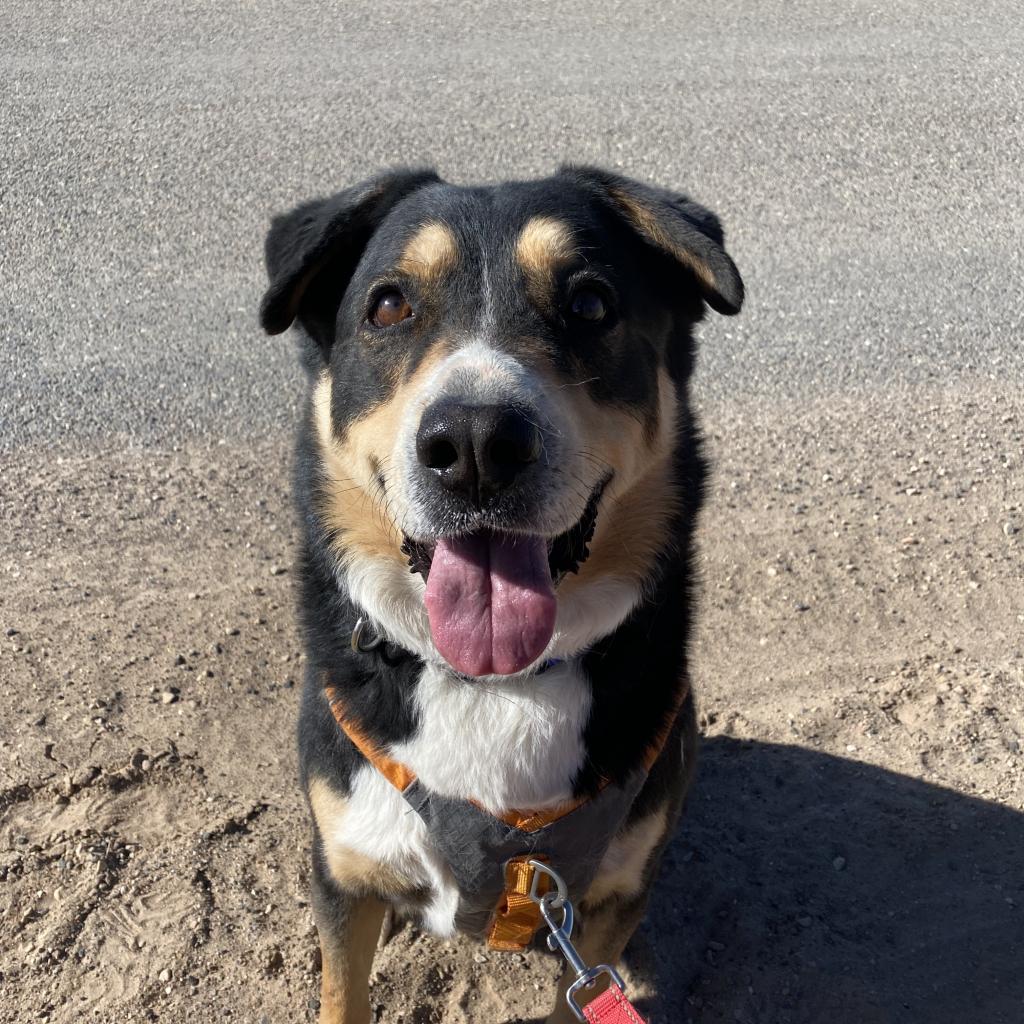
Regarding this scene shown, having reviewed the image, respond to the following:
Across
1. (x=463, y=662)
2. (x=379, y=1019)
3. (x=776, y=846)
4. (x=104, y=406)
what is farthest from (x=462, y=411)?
(x=104, y=406)

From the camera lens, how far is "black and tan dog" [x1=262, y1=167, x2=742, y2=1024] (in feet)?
8.68

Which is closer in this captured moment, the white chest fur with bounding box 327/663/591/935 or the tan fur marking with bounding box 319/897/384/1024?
the white chest fur with bounding box 327/663/591/935

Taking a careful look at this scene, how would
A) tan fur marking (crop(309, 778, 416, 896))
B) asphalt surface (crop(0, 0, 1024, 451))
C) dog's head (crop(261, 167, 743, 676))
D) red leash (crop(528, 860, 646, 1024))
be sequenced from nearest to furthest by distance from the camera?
1. red leash (crop(528, 860, 646, 1024))
2. dog's head (crop(261, 167, 743, 676))
3. tan fur marking (crop(309, 778, 416, 896))
4. asphalt surface (crop(0, 0, 1024, 451))

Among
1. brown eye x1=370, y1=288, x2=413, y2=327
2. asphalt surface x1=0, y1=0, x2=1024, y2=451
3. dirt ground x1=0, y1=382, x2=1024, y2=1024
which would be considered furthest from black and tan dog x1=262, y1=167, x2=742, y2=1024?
asphalt surface x1=0, y1=0, x2=1024, y2=451

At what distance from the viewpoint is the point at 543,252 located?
2850mm

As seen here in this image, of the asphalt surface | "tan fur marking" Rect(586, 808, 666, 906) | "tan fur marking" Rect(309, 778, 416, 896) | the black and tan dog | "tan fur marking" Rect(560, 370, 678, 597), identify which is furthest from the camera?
the asphalt surface

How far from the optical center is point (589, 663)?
287 centimetres

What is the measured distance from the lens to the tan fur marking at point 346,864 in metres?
2.85

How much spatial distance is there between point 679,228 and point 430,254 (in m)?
0.68

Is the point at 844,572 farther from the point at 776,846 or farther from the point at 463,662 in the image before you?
the point at 463,662

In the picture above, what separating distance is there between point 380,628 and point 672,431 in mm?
989

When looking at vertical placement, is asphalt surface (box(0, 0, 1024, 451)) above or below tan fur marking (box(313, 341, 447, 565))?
below

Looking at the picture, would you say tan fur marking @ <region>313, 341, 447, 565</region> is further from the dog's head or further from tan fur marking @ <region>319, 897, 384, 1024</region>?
tan fur marking @ <region>319, 897, 384, 1024</region>

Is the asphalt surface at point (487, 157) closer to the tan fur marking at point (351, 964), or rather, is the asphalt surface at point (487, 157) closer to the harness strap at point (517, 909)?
the tan fur marking at point (351, 964)
